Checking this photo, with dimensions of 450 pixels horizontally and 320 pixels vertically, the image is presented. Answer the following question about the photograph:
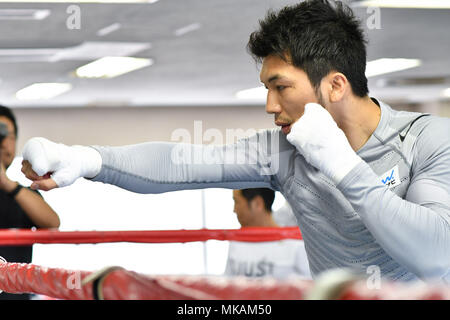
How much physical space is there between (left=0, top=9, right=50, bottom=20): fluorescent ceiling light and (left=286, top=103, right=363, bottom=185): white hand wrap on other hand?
355 centimetres

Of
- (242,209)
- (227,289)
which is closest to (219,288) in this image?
(227,289)

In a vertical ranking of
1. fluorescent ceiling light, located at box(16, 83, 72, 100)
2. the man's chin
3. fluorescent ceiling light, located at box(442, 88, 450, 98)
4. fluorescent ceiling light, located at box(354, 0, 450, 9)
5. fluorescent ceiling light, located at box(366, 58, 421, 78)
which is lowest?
the man's chin

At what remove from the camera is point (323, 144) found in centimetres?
95

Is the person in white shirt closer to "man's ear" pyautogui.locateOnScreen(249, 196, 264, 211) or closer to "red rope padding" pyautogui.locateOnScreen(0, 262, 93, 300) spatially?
"man's ear" pyautogui.locateOnScreen(249, 196, 264, 211)

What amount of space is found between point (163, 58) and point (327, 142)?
486 centimetres

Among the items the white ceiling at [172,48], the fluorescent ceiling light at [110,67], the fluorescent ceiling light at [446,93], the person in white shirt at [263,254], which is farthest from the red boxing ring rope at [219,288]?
the fluorescent ceiling light at [446,93]

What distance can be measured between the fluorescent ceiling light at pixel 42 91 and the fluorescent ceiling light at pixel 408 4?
3.85 meters

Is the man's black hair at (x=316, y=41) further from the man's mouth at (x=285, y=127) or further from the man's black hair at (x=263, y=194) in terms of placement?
the man's black hair at (x=263, y=194)

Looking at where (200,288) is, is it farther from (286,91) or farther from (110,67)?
(110,67)

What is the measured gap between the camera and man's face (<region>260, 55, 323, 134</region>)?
1066mm

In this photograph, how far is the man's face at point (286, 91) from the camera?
107 centimetres

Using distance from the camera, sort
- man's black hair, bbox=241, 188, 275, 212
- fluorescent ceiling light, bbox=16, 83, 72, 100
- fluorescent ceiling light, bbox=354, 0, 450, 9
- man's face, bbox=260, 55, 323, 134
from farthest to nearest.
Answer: fluorescent ceiling light, bbox=16, 83, 72, 100
fluorescent ceiling light, bbox=354, 0, 450, 9
man's black hair, bbox=241, 188, 275, 212
man's face, bbox=260, 55, 323, 134

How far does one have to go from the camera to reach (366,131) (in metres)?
1.11

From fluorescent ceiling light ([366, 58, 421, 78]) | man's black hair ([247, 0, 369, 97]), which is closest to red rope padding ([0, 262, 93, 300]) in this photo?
man's black hair ([247, 0, 369, 97])
